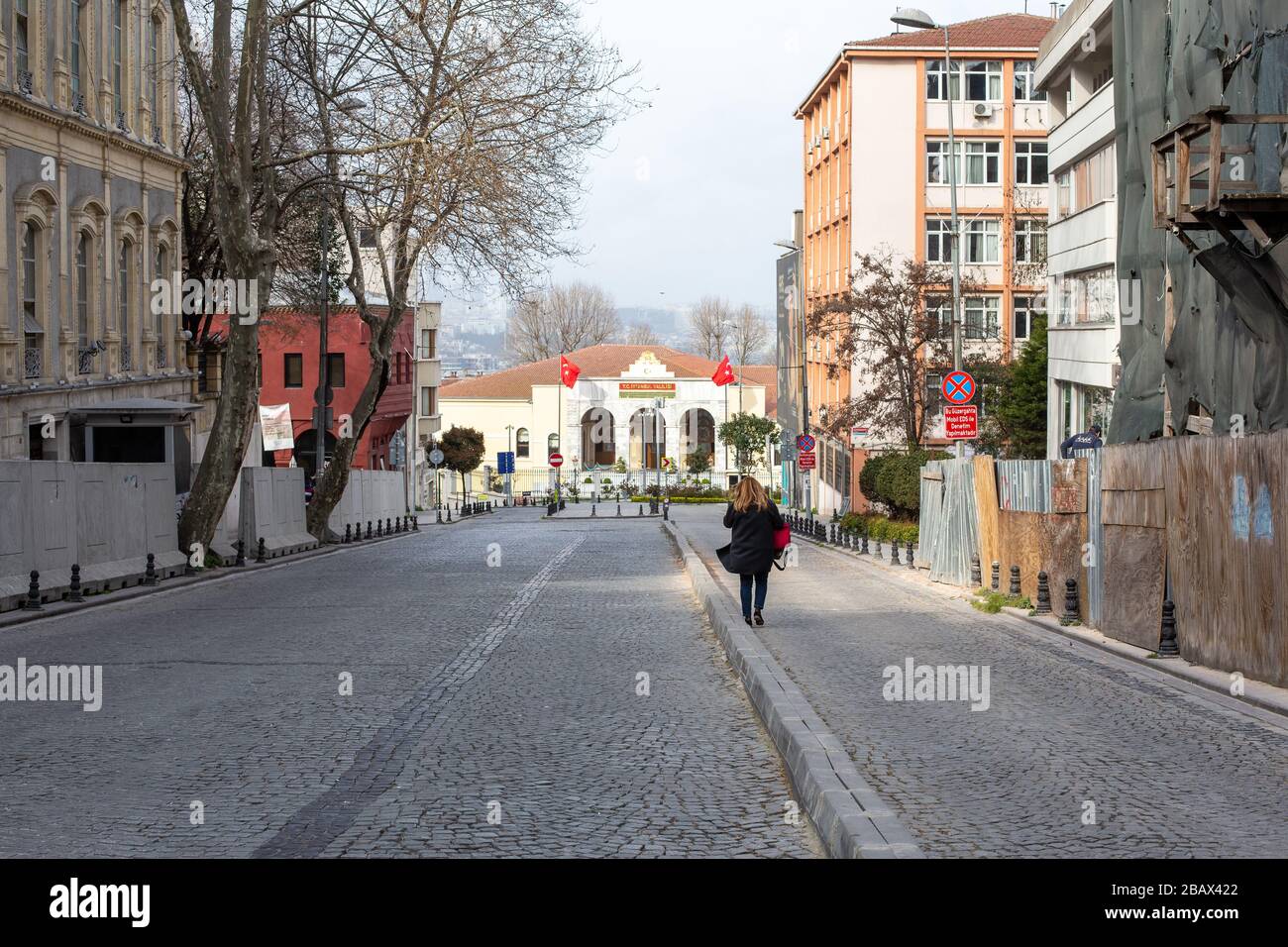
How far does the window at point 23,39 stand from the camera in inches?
1182

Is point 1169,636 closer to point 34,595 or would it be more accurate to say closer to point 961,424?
point 34,595

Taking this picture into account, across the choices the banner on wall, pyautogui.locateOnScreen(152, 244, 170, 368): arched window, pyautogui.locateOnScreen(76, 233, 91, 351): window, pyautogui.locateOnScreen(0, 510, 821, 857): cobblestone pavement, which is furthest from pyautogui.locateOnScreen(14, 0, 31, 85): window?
the banner on wall

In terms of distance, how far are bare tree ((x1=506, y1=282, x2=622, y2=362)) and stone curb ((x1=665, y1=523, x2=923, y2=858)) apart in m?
128

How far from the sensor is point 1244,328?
17875 millimetres

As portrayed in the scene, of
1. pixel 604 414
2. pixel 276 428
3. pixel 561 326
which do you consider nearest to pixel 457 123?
pixel 276 428

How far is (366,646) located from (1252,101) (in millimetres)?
11209

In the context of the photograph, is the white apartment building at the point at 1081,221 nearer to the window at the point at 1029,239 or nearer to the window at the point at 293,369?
the window at the point at 1029,239

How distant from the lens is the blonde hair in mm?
17375

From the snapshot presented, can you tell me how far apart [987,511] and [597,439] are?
319 feet

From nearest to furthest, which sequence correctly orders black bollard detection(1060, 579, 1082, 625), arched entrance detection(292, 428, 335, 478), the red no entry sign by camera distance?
black bollard detection(1060, 579, 1082, 625) → the red no entry sign → arched entrance detection(292, 428, 335, 478)

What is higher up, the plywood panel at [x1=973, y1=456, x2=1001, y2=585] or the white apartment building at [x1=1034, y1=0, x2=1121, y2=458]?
the white apartment building at [x1=1034, y1=0, x2=1121, y2=458]

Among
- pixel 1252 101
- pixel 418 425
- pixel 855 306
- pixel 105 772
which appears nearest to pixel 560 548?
pixel 855 306

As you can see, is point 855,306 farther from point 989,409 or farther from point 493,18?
point 493,18

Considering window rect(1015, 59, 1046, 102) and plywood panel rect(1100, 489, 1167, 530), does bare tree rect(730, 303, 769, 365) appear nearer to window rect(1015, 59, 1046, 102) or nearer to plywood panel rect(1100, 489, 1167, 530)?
window rect(1015, 59, 1046, 102)
